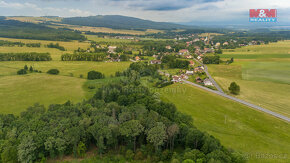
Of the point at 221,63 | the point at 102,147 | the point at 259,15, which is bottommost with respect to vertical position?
the point at 102,147

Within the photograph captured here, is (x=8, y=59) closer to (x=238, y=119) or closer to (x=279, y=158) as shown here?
(x=238, y=119)

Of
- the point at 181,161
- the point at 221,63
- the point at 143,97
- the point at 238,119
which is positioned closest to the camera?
the point at 181,161

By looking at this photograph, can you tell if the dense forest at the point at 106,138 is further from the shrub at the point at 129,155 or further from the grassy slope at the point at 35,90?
the grassy slope at the point at 35,90

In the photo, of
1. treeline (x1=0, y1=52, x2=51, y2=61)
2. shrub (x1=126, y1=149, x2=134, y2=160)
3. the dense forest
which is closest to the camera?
the dense forest

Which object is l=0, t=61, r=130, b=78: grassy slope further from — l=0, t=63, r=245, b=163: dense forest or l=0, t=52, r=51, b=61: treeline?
l=0, t=63, r=245, b=163: dense forest

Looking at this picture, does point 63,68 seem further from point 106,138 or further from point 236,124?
point 236,124

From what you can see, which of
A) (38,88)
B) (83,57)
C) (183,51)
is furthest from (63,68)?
(183,51)

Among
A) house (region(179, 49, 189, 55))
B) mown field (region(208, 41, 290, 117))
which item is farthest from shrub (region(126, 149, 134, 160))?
house (region(179, 49, 189, 55))

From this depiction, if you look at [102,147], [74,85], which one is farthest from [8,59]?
[102,147]
